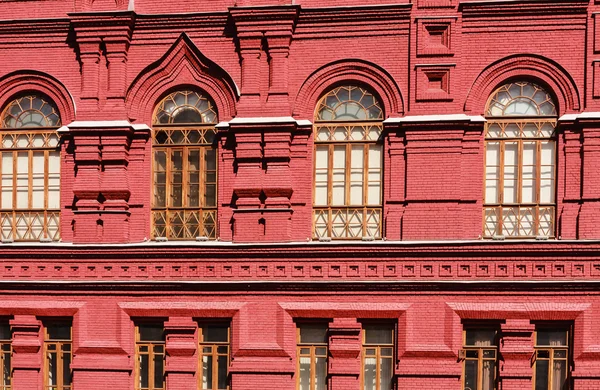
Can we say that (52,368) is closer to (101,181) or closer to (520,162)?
(101,181)

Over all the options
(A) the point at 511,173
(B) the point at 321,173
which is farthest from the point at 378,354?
(A) the point at 511,173

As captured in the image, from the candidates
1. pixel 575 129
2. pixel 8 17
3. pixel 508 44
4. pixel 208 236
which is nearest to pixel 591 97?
pixel 575 129

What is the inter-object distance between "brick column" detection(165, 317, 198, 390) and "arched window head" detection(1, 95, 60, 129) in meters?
3.68

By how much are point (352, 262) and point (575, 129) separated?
360 cm

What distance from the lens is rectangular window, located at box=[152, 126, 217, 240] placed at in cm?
1105

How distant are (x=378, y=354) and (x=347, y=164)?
9.08ft

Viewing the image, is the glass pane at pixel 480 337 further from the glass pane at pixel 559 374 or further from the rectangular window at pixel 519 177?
the rectangular window at pixel 519 177

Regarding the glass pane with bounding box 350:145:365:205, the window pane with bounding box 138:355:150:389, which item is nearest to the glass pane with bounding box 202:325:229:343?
the window pane with bounding box 138:355:150:389

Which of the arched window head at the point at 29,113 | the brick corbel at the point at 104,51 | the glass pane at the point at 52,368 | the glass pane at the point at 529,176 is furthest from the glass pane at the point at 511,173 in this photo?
the glass pane at the point at 52,368

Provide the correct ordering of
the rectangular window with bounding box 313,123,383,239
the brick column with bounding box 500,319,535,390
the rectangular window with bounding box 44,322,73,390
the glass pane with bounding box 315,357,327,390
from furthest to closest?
the rectangular window with bounding box 44,322,73,390, the rectangular window with bounding box 313,123,383,239, the glass pane with bounding box 315,357,327,390, the brick column with bounding box 500,319,535,390

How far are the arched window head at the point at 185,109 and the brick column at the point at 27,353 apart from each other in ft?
11.6

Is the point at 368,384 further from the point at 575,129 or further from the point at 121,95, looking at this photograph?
the point at 121,95

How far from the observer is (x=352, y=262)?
10367 mm

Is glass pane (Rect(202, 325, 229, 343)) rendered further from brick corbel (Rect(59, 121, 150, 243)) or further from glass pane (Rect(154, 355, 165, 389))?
brick corbel (Rect(59, 121, 150, 243))
